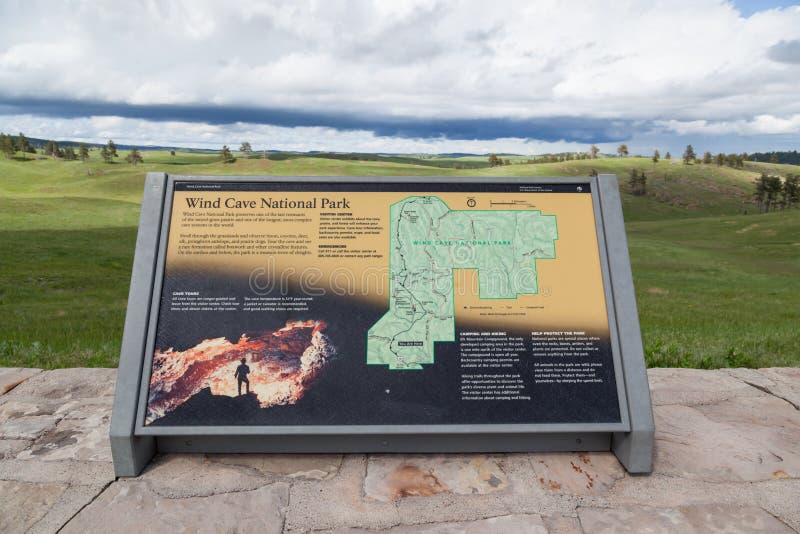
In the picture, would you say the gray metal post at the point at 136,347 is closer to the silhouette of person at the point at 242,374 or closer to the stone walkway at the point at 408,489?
the stone walkway at the point at 408,489

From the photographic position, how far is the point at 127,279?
75.4 ft

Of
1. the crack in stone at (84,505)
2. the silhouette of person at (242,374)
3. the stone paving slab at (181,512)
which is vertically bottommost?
the crack in stone at (84,505)

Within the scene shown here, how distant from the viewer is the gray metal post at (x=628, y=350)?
3.83 meters

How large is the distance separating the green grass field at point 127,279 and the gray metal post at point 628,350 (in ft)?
9.92

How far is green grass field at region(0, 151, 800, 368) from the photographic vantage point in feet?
24.2

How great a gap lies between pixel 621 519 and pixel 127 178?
83.0 m

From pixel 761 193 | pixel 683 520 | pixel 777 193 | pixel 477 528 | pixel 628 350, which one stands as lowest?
pixel 477 528

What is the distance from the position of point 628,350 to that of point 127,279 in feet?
74.6

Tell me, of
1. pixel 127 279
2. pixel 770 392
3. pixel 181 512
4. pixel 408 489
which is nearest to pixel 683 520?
pixel 408 489

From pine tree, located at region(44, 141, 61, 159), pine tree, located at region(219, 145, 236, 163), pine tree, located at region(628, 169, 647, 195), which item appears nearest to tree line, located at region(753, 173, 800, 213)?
pine tree, located at region(628, 169, 647, 195)

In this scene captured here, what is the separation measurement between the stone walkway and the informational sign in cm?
→ 32

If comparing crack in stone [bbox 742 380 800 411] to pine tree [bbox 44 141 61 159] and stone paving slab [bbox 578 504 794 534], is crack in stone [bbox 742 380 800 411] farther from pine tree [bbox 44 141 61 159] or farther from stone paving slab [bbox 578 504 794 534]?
pine tree [bbox 44 141 61 159]

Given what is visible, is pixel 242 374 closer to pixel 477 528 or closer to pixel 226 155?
pixel 477 528

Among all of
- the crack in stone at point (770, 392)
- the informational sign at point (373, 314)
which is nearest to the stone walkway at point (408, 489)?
the informational sign at point (373, 314)
